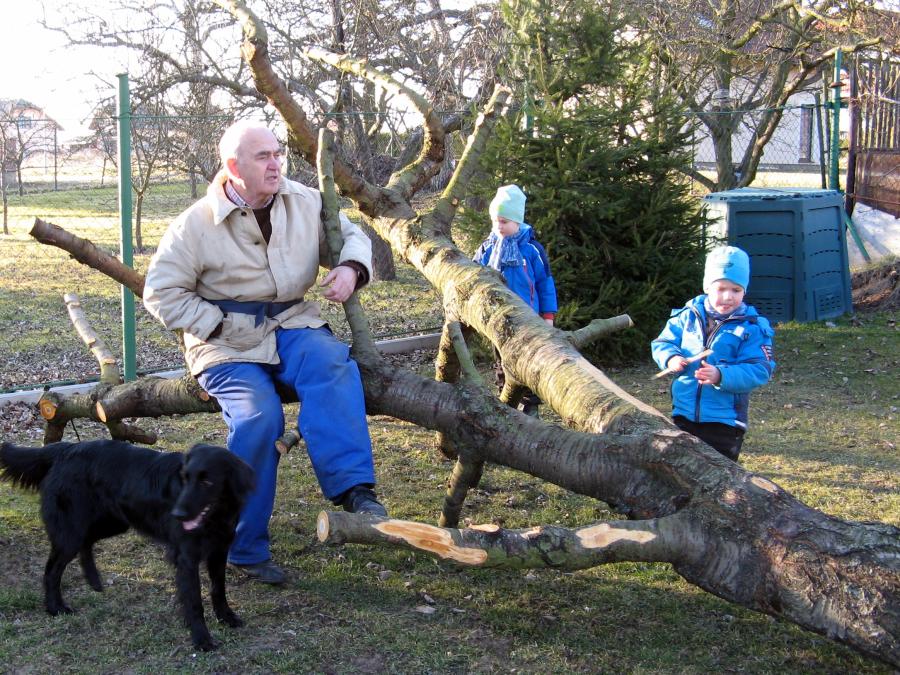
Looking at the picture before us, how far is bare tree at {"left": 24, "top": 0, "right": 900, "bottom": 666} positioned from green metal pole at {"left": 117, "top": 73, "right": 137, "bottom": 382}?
1.96m

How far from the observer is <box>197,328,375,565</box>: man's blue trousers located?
11.4 feet

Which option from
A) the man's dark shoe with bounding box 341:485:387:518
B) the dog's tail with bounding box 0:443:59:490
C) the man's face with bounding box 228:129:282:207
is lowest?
the man's dark shoe with bounding box 341:485:387:518

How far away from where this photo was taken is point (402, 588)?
369 cm

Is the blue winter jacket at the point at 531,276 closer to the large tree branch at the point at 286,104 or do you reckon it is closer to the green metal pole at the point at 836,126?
the large tree branch at the point at 286,104

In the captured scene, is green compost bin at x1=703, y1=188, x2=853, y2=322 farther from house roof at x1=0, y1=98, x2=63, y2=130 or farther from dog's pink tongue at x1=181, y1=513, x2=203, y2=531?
house roof at x1=0, y1=98, x2=63, y2=130

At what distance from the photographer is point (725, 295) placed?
3.96 m

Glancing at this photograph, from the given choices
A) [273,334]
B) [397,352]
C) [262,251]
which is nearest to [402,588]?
[273,334]

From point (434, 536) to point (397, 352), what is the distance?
19.0ft

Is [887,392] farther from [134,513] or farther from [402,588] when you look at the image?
[134,513]

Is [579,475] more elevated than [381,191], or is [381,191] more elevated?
[381,191]

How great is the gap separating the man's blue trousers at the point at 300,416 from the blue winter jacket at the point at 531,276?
233 centimetres

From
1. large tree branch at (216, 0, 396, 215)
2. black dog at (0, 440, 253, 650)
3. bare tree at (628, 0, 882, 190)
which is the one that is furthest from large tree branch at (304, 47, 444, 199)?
bare tree at (628, 0, 882, 190)

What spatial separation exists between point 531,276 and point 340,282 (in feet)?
7.91

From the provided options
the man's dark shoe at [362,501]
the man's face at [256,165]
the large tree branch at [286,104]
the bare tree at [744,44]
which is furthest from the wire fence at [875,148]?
the man's dark shoe at [362,501]
